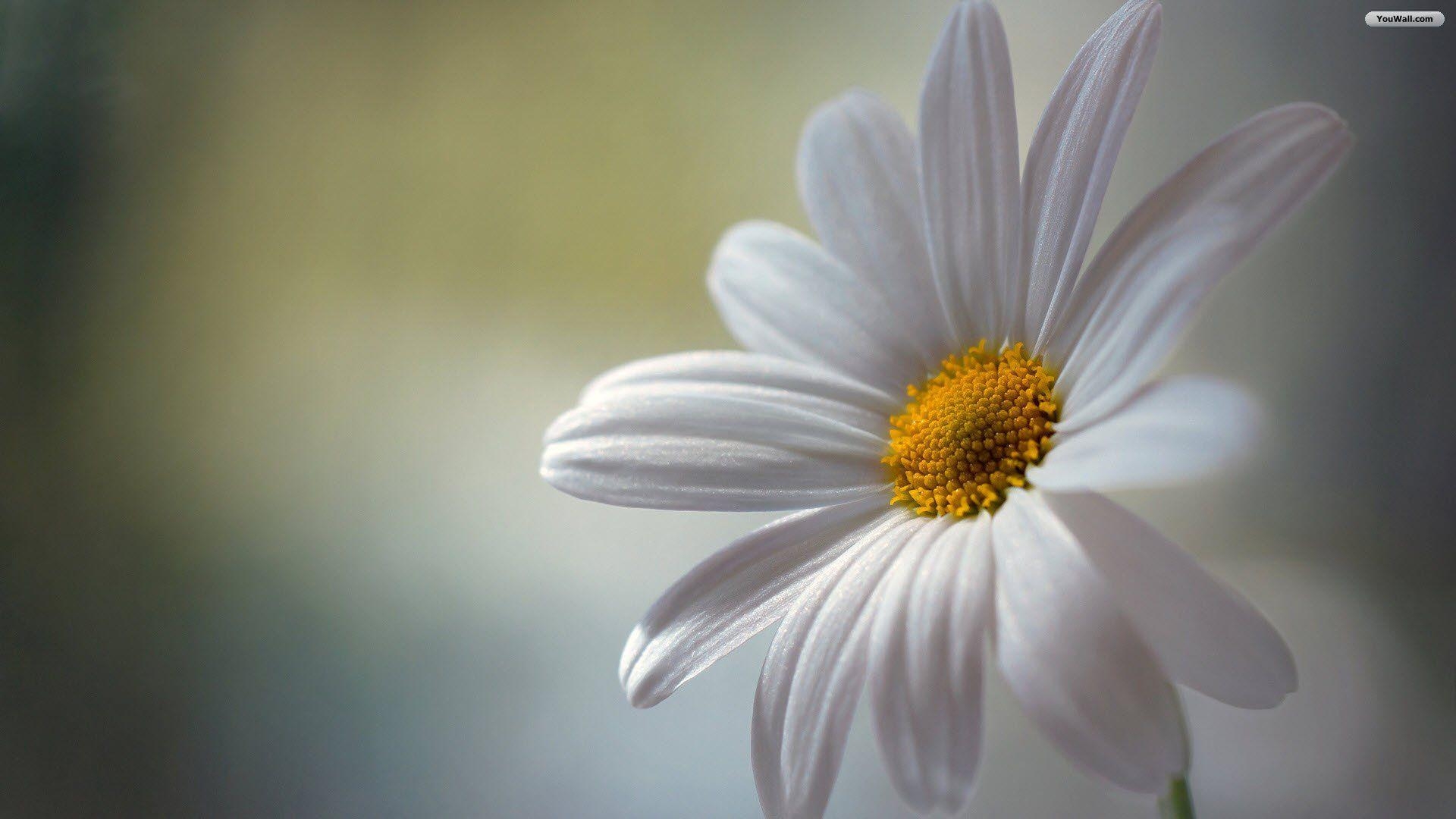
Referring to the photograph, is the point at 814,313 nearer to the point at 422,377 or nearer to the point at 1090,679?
the point at 1090,679

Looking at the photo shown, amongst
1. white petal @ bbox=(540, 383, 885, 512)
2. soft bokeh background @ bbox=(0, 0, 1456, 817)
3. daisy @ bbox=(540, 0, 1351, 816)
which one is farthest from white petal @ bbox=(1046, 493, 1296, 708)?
soft bokeh background @ bbox=(0, 0, 1456, 817)

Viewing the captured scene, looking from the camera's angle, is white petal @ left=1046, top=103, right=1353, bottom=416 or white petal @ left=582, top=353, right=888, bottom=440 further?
white petal @ left=582, top=353, right=888, bottom=440

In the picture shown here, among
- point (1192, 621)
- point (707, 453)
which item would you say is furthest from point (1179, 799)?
point (707, 453)

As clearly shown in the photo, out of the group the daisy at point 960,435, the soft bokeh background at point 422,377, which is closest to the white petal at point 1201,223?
the daisy at point 960,435

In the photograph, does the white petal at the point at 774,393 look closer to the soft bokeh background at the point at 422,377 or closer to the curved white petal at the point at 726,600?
the curved white petal at the point at 726,600

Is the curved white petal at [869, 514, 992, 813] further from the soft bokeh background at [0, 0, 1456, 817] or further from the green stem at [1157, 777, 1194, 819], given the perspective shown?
the soft bokeh background at [0, 0, 1456, 817]

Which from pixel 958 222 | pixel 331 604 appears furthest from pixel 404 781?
pixel 958 222
